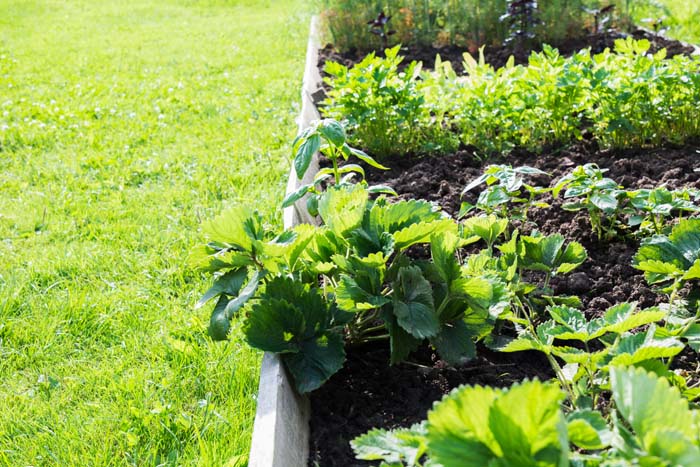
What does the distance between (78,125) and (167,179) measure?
1.71 m

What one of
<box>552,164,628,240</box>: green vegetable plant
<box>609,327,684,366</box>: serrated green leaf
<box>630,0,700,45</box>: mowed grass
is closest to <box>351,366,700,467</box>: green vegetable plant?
<box>609,327,684,366</box>: serrated green leaf

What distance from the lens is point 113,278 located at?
315 centimetres

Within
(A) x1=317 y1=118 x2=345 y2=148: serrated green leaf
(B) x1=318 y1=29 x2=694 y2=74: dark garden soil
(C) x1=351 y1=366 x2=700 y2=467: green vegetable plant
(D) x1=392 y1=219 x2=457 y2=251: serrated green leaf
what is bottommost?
(B) x1=318 y1=29 x2=694 y2=74: dark garden soil

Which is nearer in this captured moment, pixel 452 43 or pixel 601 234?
pixel 601 234

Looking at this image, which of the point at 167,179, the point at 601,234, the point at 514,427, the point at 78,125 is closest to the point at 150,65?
the point at 78,125

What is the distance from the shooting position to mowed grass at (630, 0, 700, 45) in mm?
6793

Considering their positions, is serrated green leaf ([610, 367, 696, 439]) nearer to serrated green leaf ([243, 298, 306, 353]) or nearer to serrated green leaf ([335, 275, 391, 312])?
serrated green leaf ([335, 275, 391, 312])

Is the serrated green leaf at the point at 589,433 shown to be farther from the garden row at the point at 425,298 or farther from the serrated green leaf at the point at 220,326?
the serrated green leaf at the point at 220,326

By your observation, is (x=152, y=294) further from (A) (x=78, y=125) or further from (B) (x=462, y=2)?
(B) (x=462, y=2)

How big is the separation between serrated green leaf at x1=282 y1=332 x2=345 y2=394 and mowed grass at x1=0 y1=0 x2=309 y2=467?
1.02 feet

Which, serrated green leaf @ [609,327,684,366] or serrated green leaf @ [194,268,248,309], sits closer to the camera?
serrated green leaf @ [609,327,684,366]

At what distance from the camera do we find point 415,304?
1.85 m

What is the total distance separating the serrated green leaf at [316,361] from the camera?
6.10 feet

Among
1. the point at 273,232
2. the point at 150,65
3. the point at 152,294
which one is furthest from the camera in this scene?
the point at 150,65
